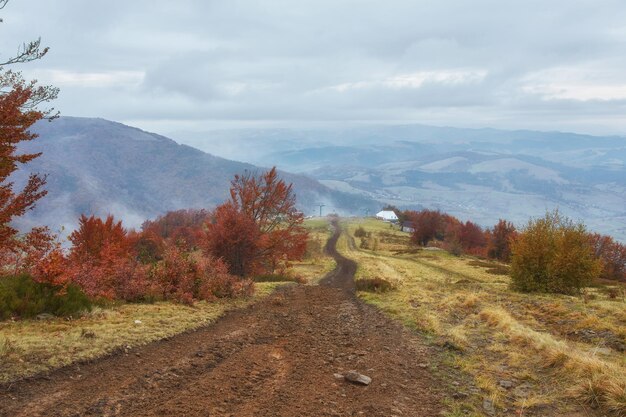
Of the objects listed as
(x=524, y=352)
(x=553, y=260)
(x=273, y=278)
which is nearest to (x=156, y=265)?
(x=524, y=352)

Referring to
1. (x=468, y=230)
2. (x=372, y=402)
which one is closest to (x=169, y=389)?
(x=372, y=402)

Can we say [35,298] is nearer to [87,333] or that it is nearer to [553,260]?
[87,333]

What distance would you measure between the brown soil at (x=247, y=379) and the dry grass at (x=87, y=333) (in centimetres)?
40

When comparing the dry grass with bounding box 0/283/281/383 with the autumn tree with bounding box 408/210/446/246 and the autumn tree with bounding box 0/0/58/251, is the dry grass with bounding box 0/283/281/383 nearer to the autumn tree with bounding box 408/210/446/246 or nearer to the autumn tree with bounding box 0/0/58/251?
the autumn tree with bounding box 0/0/58/251

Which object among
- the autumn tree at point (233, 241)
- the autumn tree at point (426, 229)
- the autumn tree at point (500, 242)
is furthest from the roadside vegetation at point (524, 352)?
the autumn tree at point (426, 229)

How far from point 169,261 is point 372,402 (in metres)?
12.1

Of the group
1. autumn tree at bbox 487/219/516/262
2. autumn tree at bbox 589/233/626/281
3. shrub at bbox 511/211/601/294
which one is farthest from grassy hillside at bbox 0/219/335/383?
autumn tree at bbox 589/233/626/281

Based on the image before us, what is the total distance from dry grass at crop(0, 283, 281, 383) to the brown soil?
40 centimetres

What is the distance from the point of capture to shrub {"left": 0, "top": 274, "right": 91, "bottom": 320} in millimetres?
12242

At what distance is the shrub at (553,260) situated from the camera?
90.5ft

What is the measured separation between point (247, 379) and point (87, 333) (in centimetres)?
463

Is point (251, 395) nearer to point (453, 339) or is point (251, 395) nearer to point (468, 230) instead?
point (453, 339)

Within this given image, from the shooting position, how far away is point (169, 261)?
18203mm

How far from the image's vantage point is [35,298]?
12711 millimetres
